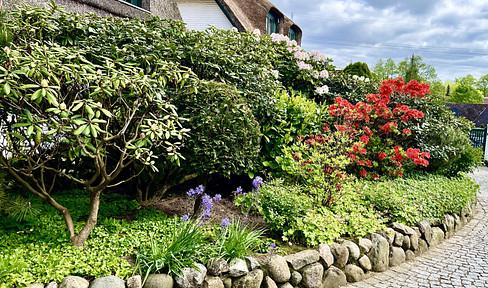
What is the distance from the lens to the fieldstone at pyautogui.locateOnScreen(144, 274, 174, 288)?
10.6 ft

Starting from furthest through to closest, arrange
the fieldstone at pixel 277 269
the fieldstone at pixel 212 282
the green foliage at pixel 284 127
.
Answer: the green foliage at pixel 284 127, the fieldstone at pixel 277 269, the fieldstone at pixel 212 282

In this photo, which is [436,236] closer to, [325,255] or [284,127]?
[325,255]

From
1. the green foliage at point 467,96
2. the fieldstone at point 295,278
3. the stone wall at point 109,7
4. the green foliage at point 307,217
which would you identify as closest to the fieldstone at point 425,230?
the green foliage at point 307,217

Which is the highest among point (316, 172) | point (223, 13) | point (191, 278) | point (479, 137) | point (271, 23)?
point (271, 23)

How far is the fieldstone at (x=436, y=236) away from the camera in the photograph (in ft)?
19.3

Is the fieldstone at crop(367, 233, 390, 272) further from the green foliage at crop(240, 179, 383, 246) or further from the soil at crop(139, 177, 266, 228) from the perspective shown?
the soil at crop(139, 177, 266, 228)

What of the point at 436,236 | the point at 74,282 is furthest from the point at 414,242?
the point at 74,282

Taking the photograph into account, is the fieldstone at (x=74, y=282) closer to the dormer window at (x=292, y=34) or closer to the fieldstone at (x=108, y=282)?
the fieldstone at (x=108, y=282)

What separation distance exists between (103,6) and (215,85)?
696cm

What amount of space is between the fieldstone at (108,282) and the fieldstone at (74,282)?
0.06m

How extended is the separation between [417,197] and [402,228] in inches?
43.1

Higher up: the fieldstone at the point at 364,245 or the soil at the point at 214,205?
the soil at the point at 214,205

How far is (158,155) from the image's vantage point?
13.7ft

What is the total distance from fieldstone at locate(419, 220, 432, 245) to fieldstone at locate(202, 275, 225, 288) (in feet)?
12.0
